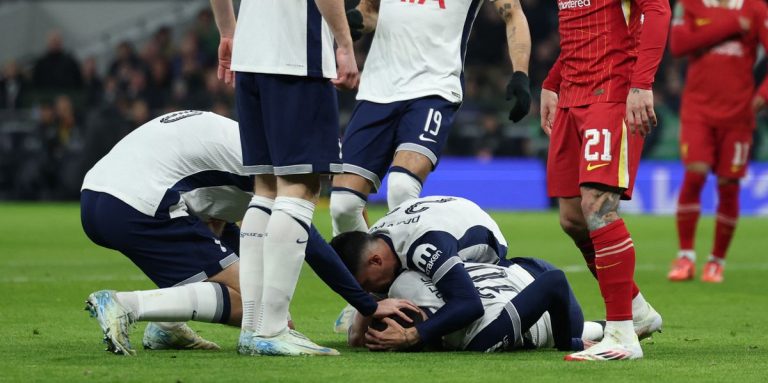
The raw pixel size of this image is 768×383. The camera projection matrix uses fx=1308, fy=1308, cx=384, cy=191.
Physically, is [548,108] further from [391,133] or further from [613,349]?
[613,349]

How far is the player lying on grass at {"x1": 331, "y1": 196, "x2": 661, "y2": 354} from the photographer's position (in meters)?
5.75

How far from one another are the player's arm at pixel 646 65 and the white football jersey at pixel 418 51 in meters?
2.06

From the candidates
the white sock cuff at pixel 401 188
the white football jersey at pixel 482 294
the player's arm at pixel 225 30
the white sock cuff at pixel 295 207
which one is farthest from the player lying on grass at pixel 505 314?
the player's arm at pixel 225 30

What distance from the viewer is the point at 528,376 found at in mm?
5043

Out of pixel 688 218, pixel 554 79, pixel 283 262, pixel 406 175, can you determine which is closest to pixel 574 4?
pixel 554 79

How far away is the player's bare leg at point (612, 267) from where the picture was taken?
5648mm

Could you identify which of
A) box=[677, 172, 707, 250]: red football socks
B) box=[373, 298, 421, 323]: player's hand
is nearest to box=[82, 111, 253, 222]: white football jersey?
box=[373, 298, 421, 323]: player's hand

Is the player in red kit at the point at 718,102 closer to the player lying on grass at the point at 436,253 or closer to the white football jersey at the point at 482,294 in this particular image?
the player lying on grass at the point at 436,253

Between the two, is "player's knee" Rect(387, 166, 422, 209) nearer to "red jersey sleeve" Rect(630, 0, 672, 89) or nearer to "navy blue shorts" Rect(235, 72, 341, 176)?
"navy blue shorts" Rect(235, 72, 341, 176)

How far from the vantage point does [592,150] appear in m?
5.80

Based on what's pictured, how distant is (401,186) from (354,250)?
4.03 feet

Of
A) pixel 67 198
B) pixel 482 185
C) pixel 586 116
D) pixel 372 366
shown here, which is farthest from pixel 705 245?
pixel 67 198

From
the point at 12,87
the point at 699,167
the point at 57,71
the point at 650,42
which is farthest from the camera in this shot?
the point at 57,71

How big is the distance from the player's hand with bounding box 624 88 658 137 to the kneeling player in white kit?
53.7 inches
